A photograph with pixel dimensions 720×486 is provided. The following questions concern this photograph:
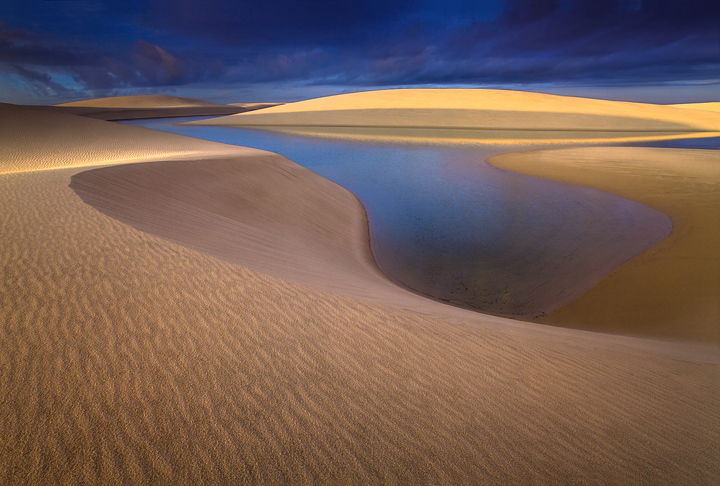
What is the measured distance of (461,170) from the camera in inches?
640

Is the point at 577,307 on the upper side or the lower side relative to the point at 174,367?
lower

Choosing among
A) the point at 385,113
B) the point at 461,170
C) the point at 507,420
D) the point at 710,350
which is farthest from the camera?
the point at 385,113

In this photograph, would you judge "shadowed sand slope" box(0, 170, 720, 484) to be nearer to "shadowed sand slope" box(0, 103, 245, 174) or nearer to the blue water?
the blue water

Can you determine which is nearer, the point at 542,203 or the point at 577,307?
the point at 577,307

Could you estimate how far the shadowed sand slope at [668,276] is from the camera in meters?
5.16

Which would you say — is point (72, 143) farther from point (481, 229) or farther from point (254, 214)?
point (481, 229)

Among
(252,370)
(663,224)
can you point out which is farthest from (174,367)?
(663,224)

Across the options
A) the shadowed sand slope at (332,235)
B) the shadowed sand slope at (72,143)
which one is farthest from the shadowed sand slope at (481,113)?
the shadowed sand slope at (332,235)

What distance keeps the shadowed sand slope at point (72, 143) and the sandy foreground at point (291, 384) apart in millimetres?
9582

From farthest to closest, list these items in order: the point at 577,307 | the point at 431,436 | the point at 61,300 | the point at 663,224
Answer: the point at 663,224, the point at 577,307, the point at 61,300, the point at 431,436

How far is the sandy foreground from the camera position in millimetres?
1845

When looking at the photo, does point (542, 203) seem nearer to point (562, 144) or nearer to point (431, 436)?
point (431, 436)

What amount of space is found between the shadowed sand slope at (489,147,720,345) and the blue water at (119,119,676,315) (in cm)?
41

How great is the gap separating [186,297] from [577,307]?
5.24 metres
